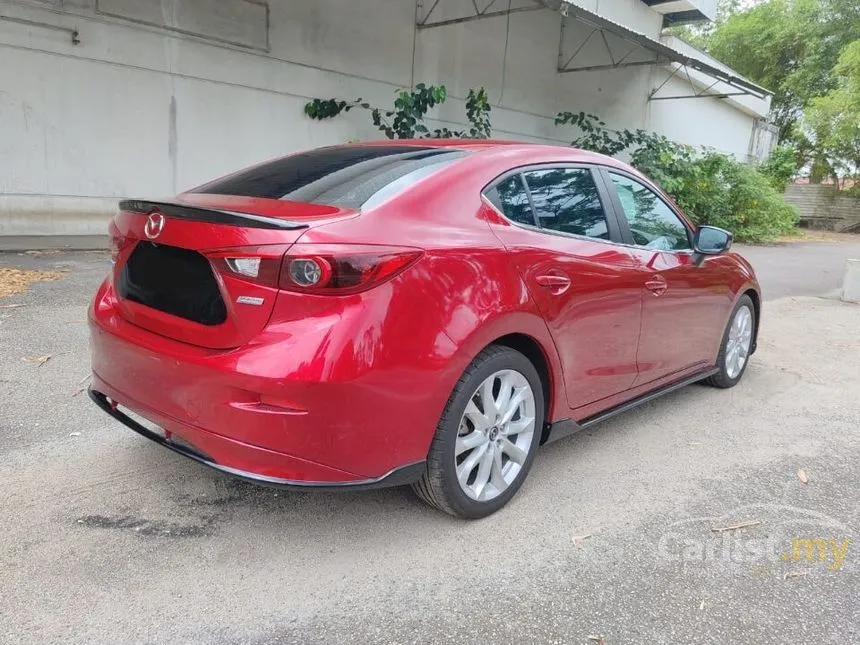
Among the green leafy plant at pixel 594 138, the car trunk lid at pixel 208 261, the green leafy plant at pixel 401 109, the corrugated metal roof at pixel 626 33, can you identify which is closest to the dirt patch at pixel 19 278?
the car trunk lid at pixel 208 261

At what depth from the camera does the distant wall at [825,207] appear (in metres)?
28.7

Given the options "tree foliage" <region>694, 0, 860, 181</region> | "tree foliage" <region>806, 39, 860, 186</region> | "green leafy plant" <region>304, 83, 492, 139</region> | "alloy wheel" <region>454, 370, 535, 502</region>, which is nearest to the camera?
"alloy wheel" <region>454, 370, 535, 502</region>

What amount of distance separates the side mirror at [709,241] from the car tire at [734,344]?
730 mm

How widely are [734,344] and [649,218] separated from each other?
158 cm

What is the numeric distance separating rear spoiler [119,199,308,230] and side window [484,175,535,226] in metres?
0.97

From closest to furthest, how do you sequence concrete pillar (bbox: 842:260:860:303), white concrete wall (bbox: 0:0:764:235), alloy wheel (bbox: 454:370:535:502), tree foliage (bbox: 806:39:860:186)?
alloy wheel (bbox: 454:370:535:502) < white concrete wall (bbox: 0:0:764:235) < concrete pillar (bbox: 842:260:860:303) < tree foliage (bbox: 806:39:860:186)

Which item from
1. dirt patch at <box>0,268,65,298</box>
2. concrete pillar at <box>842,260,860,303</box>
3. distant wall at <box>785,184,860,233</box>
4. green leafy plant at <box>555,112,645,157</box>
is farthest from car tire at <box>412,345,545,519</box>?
distant wall at <box>785,184,860,233</box>

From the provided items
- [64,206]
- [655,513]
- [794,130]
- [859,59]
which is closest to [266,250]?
[655,513]

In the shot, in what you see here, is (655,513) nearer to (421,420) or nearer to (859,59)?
(421,420)

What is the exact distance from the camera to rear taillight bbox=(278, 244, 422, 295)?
224 centimetres

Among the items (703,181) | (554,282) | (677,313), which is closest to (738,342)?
(677,313)

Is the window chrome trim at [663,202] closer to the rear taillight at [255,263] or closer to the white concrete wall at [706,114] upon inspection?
the rear taillight at [255,263]

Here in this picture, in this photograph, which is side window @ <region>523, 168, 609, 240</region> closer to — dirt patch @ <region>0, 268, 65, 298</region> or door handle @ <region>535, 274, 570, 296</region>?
door handle @ <region>535, 274, 570, 296</region>

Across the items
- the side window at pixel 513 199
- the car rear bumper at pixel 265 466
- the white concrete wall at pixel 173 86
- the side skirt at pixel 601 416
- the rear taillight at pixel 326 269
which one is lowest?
the side skirt at pixel 601 416
